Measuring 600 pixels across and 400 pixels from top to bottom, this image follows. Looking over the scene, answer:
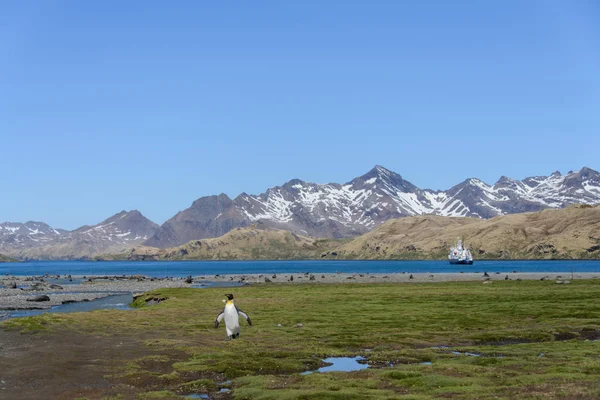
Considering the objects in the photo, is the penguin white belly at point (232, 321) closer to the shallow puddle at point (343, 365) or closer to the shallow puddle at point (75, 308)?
the shallow puddle at point (343, 365)

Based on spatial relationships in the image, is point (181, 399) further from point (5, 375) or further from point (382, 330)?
point (382, 330)

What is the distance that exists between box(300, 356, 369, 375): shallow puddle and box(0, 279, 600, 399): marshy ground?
0.65 meters

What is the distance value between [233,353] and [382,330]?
13.0 metres

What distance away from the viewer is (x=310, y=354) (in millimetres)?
31594

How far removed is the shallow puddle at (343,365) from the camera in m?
27.8

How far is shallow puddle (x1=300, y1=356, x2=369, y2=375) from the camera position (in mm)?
27781

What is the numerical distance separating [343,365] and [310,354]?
3.00m

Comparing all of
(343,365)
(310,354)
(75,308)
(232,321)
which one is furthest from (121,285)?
(343,365)

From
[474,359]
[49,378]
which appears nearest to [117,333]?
[49,378]

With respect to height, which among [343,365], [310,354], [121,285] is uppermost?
[310,354]

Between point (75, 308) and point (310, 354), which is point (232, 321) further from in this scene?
point (75, 308)

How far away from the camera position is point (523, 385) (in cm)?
2231

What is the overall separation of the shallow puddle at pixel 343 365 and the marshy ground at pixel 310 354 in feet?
2.13

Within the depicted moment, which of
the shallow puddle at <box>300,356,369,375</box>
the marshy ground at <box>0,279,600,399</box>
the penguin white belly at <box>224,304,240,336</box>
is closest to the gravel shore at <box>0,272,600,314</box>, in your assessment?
the marshy ground at <box>0,279,600,399</box>
